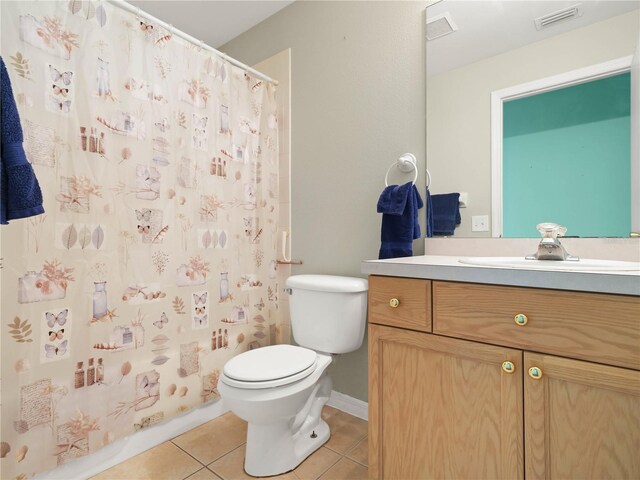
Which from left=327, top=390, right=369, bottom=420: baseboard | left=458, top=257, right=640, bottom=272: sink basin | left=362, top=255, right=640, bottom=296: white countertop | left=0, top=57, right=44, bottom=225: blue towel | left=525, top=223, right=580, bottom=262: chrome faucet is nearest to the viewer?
left=362, top=255, right=640, bottom=296: white countertop

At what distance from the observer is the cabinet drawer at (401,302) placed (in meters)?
1.01

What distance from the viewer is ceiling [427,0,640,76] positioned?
122 centimetres

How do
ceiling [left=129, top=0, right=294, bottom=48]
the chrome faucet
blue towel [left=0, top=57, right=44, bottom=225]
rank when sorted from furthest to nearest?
ceiling [left=129, top=0, right=294, bottom=48]
the chrome faucet
blue towel [left=0, top=57, right=44, bottom=225]

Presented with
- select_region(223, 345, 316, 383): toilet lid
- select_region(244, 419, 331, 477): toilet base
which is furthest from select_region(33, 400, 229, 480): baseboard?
select_region(223, 345, 316, 383): toilet lid

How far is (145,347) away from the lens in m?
1.50

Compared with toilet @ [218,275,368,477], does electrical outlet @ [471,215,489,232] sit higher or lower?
higher

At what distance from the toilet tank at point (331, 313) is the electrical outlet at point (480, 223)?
536mm

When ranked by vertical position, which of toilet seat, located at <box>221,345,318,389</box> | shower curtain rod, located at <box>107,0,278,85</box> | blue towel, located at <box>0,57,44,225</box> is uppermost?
shower curtain rod, located at <box>107,0,278,85</box>

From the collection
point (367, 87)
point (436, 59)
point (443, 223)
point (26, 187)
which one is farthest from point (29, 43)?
point (443, 223)

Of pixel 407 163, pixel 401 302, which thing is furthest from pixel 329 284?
pixel 407 163

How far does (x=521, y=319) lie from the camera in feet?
2.78

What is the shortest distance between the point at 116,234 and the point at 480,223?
155 centimetres

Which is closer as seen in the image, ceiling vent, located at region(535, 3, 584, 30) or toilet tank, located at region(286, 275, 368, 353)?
ceiling vent, located at region(535, 3, 584, 30)

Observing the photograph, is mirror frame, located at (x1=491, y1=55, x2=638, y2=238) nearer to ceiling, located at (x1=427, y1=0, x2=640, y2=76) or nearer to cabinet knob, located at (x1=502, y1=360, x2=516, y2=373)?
ceiling, located at (x1=427, y1=0, x2=640, y2=76)
